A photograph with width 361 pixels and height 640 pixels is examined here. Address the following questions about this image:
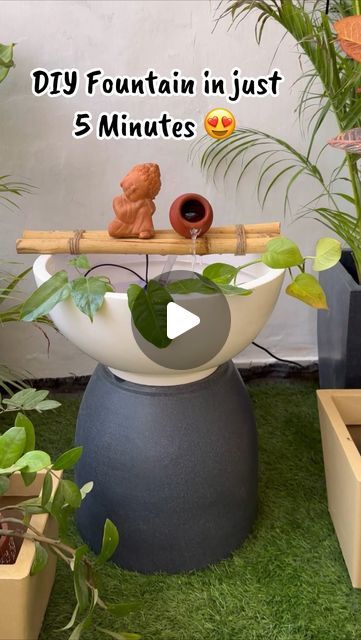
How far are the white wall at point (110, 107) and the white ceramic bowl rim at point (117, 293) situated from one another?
0.52 m

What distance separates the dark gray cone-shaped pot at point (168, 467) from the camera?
1.18 metres

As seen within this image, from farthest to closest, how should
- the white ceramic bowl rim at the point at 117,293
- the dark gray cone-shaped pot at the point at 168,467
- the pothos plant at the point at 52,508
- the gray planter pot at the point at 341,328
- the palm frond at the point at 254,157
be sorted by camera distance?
the palm frond at the point at 254,157
the gray planter pot at the point at 341,328
the dark gray cone-shaped pot at the point at 168,467
the white ceramic bowl rim at the point at 117,293
the pothos plant at the point at 52,508

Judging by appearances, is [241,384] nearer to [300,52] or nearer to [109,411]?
[109,411]

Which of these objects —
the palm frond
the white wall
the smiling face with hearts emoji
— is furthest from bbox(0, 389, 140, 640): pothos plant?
the palm frond

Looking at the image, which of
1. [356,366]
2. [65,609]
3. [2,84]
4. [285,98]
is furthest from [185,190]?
[65,609]

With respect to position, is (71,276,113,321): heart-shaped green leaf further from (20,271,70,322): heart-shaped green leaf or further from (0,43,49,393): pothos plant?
(0,43,49,393): pothos plant

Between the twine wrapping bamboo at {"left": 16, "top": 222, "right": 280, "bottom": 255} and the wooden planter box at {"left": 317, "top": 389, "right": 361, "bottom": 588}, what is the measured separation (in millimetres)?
347

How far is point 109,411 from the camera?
1218 mm

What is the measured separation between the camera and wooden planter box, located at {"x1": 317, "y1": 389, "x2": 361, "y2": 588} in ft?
3.81

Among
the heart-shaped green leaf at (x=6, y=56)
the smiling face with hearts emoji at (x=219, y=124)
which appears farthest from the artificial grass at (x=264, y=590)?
the heart-shaped green leaf at (x=6, y=56)

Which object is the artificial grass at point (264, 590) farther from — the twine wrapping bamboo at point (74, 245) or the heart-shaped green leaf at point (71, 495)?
the twine wrapping bamboo at point (74, 245)

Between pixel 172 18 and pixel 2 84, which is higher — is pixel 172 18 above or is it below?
above

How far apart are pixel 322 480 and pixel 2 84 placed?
112 centimetres

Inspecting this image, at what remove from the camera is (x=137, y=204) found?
1203 millimetres
